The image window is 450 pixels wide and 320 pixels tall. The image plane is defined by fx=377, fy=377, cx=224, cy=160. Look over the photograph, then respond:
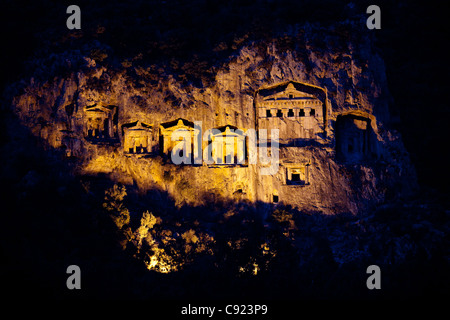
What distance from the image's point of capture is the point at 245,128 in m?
27.1

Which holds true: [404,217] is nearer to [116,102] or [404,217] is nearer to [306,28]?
[306,28]

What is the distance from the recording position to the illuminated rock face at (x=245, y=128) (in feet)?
85.8

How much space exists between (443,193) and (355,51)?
1232 centimetres

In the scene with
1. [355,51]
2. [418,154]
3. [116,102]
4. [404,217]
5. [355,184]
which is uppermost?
[355,51]

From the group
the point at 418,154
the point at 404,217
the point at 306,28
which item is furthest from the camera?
the point at 418,154

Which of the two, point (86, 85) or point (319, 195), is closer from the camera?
point (319, 195)

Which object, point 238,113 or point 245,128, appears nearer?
→ point 245,128

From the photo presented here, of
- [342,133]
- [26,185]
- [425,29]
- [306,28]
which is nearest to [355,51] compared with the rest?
[306,28]

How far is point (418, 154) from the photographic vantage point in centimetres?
3031

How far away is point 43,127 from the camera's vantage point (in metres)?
28.9

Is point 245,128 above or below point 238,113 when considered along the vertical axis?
below

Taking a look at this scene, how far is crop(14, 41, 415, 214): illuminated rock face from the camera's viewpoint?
85.8 feet

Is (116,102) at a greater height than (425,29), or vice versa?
(425,29)

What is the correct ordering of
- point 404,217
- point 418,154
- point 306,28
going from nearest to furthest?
point 404,217 < point 306,28 < point 418,154
